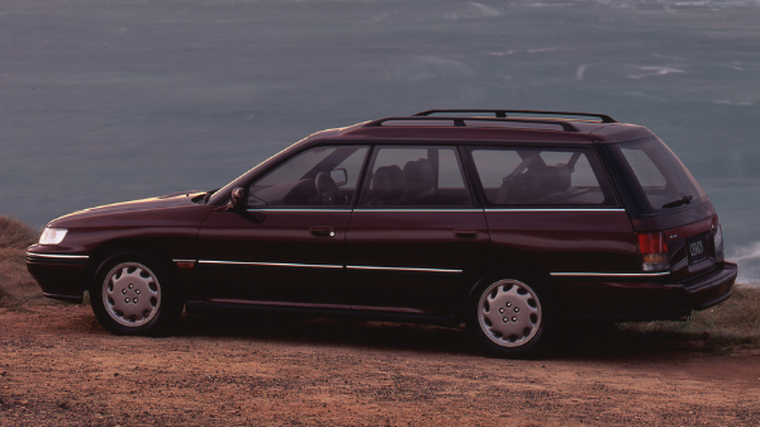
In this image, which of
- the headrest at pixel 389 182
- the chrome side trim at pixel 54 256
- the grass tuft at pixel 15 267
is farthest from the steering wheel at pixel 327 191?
the grass tuft at pixel 15 267

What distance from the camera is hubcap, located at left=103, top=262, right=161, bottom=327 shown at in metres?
8.63

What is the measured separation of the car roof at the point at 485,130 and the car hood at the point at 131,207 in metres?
1.32

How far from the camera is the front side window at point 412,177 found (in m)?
8.13

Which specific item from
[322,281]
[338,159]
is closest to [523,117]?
[338,159]

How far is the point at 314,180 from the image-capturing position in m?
8.41

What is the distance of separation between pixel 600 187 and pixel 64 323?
507cm

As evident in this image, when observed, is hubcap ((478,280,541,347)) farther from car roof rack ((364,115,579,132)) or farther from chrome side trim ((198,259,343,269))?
car roof rack ((364,115,579,132))

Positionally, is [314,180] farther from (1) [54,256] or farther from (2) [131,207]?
(1) [54,256]

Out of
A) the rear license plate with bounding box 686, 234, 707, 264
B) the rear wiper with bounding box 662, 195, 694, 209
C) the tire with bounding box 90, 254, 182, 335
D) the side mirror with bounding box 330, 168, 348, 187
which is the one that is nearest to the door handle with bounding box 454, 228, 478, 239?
the side mirror with bounding box 330, 168, 348, 187

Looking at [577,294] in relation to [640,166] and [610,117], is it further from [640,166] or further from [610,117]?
[610,117]

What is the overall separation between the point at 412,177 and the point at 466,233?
635 mm

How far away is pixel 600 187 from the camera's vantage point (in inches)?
309

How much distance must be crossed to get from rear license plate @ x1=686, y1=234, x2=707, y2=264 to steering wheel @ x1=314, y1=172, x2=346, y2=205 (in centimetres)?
265

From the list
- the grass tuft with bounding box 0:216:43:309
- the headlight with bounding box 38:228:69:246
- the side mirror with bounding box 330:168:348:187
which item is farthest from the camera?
the grass tuft with bounding box 0:216:43:309
